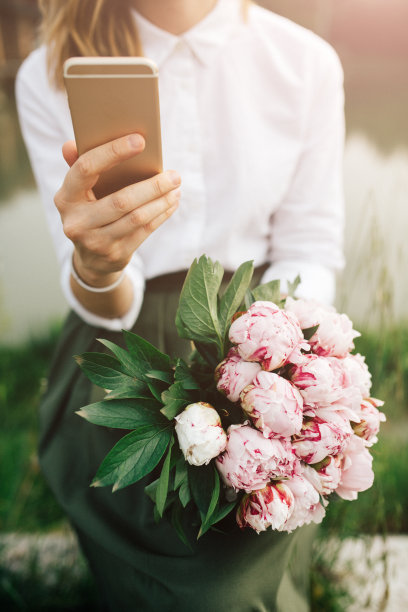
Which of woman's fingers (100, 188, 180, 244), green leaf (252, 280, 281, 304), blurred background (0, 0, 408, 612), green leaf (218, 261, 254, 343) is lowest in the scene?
blurred background (0, 0, 408, 612)

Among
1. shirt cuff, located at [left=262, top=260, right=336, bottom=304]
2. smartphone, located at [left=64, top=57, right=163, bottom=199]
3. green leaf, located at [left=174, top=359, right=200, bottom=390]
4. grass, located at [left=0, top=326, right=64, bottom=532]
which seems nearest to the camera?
smartphone, located at [left=64, top=57, right=163, bottom=199]

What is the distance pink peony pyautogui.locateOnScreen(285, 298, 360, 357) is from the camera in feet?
2.11

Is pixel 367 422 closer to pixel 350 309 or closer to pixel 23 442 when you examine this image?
pixel 350 309

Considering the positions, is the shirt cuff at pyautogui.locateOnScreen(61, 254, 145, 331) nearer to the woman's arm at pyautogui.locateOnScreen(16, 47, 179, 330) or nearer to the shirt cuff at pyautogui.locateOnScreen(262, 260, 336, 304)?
the woman's arm at pyautogui.locateOnScreen(16, 47, 179, 330)

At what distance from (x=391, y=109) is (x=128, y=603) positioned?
10.1ft

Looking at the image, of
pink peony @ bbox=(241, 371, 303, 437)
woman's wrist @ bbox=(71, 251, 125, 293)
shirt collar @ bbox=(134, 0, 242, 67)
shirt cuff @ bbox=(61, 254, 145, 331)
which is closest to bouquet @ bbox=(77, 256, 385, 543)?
pink peony @ bbox=(241, 371, 303, 437)

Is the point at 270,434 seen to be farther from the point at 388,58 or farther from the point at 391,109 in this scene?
the point at 391,109

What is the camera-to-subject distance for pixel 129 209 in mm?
632

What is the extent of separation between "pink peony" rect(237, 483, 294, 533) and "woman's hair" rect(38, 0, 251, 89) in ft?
2.67

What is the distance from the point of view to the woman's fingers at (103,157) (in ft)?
1.87

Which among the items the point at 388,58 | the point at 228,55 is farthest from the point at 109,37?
the point at 388,58

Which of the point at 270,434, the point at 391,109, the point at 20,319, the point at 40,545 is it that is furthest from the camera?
the point at 391,109

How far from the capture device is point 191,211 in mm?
1021

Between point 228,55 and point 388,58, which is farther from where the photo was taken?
point 388,58
